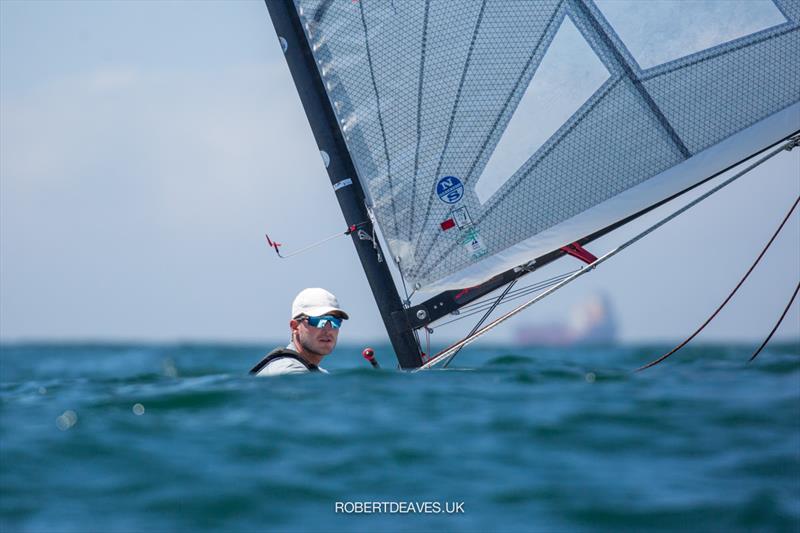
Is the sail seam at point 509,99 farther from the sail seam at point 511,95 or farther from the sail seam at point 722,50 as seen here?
the sail seam at point 722,50

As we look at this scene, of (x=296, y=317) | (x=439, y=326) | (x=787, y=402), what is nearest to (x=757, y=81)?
(x=787, y=402)

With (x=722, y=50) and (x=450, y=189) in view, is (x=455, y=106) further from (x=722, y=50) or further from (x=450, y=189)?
(x=722, y=50)

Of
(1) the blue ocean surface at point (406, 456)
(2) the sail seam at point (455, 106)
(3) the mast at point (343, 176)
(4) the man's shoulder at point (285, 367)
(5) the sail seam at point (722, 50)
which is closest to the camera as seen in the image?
(1) the blue ocean surface at point (406, 456)

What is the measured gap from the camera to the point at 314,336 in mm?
5988

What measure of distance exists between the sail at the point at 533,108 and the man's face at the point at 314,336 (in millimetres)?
1159

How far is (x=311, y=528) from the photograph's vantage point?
3.86m

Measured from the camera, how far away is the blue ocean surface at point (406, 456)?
3.93m

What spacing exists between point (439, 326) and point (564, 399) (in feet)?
5.54

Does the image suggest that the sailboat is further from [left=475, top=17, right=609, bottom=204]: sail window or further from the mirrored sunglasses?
the mirrored sunglasses

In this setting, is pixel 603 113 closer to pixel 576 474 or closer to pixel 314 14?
pixel 314 14

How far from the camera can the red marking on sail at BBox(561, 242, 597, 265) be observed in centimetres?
688

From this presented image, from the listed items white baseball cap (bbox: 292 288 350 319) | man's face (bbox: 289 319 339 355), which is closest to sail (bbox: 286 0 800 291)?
white baseball cap (bbox: 292 288 350 319)

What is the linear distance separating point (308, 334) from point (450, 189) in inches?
59.3

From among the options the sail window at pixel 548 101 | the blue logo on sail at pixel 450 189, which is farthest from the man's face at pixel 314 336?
the sail window at pixel 548 101
